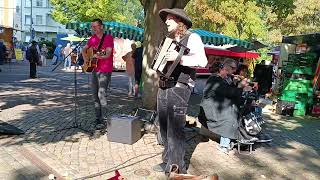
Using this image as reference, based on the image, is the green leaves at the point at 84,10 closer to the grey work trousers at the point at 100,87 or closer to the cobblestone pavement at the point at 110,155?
the cobblestone pavement at the point at 110,155

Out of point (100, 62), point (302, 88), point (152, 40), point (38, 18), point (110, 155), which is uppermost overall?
point (38, 18)

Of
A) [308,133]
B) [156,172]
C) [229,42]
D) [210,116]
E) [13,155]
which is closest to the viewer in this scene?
[156,172]

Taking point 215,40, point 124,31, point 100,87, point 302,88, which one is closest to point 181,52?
point 100,87

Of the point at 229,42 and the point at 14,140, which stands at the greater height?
the point at 229,42

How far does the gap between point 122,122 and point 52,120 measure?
2259mm

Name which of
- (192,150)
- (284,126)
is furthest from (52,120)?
(284,126)

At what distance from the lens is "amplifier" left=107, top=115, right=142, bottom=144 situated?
6616 millimetres

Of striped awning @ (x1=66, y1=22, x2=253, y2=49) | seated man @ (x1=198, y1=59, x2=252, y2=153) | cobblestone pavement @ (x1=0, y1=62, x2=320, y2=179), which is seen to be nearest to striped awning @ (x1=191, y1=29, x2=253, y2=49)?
striped awning @ (x1=66, y1=22, x2=253, y2=49)

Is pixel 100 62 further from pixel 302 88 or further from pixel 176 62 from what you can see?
pixel 302 88

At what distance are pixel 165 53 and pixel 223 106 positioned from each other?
2.04m

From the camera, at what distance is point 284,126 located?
388 inches

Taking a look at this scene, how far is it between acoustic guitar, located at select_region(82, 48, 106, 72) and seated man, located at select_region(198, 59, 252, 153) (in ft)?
6.52

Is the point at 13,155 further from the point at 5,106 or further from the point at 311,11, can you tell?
the point at 311,11

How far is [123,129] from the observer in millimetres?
6633
